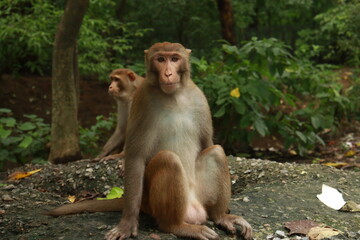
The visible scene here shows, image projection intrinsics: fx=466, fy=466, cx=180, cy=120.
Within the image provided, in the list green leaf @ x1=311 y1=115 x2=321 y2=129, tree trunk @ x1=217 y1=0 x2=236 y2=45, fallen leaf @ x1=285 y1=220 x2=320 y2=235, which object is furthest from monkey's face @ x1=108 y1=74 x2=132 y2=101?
tree trunk @ x1=217 y1=0 x2=236 y2=45

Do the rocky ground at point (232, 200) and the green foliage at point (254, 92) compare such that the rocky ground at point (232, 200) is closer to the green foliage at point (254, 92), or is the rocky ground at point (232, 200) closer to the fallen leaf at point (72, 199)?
the fallen leaf at point (72, 199)

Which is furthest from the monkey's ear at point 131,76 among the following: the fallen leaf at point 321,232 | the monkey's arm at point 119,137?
the fallen leaf at point 321,232

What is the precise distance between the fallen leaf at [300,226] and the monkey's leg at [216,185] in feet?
1.38

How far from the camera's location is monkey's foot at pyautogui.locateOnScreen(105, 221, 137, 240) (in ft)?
10.7

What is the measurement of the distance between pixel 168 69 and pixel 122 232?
1.20 meters

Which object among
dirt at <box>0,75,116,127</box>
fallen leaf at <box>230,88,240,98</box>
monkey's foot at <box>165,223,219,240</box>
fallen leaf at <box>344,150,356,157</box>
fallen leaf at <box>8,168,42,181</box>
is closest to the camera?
monkey's foot at <box>165,223,219,240</box>

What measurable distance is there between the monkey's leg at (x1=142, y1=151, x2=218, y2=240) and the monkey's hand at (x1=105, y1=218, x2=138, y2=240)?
0.20 meters

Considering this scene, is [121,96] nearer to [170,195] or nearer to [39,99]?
[170,195]

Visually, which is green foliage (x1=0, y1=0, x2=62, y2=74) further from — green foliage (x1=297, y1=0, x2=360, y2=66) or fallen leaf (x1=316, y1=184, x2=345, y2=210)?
green foliage (x1=297, y1=0, x2=360, y2=66)

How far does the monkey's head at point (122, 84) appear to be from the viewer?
20.5 feet

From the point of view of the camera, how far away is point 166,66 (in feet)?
10.9

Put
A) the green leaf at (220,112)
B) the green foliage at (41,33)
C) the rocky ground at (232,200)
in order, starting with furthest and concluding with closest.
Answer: the green foliage at (41,33) < the green leaf at (220,112) < the rocky ground at (232,200)

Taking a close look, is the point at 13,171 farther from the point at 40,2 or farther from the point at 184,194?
the point at 184,194

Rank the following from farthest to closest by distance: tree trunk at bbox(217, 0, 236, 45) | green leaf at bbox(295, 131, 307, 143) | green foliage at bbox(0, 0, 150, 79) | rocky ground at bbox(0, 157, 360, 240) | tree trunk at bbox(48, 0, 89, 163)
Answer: tree trunk at bbox(217, 0, 236, 45)
green leaf at bbox(295, 131, 307, 143)
green foliage at bbox(0, 0, 150, 79)
tree trunk at bbox(48, 0, 89, 163)
rocky ground at bbox(0, 157, 360, 240)
